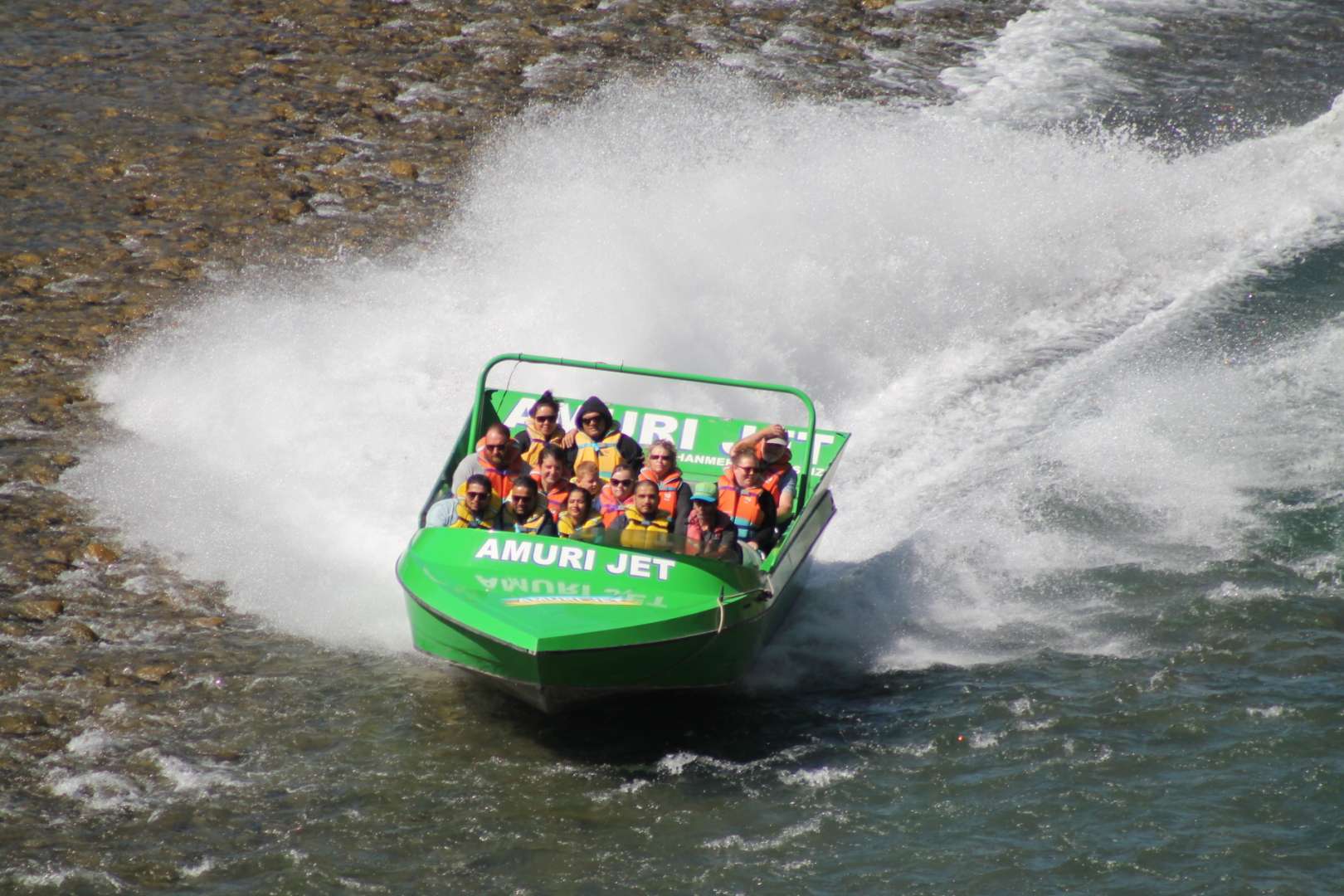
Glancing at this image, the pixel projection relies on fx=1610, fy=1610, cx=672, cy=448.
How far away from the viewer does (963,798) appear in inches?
372

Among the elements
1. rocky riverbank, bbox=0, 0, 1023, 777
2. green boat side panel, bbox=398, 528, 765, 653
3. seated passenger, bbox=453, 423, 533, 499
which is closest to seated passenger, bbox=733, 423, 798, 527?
green boat side panel, bbox=398, 528, 765, 653

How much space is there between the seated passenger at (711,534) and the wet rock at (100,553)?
14.7ft

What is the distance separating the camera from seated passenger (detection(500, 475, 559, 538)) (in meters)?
10.4

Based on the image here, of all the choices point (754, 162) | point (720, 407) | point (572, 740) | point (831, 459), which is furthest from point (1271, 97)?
point (572, 740)

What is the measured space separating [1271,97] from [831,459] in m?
12.8

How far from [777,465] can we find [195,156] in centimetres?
1050

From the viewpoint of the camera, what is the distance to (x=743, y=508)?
428 inches

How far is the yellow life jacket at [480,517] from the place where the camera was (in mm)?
10414

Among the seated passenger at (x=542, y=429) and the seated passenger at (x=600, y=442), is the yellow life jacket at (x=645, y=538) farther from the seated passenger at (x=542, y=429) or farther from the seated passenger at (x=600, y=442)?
the seated passenger at (x=542, y=429)

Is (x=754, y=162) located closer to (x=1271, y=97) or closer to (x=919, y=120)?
(x=919, y=120)

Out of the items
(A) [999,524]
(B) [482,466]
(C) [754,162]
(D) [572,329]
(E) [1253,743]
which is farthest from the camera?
(C) [754,162]

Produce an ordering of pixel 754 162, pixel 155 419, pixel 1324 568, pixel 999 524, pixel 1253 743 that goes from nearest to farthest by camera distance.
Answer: pixel 1253 743 → pixel 1324 568 → pixel 999 524 → pixel 155 419 → pixel 754 162

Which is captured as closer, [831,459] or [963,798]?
[963,798]

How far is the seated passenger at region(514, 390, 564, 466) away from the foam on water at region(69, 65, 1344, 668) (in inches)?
58.3
